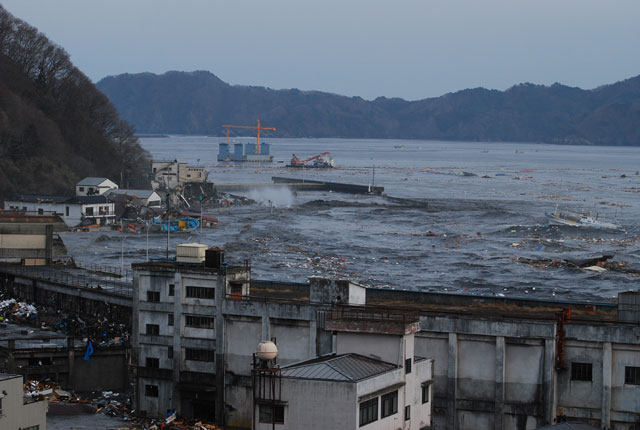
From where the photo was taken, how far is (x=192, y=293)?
2781 cm

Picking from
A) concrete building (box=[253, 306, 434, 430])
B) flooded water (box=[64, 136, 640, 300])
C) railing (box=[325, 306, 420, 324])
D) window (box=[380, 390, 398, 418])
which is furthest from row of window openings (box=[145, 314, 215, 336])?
flooded water (box=[64, 136, 640, 300])

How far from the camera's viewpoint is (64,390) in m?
30.2

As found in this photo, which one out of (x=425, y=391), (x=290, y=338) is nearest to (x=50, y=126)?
(x=290, y=338)

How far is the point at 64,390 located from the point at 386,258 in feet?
106

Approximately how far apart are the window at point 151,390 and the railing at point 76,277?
8.07 metres

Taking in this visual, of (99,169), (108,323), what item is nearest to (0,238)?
(108,323)

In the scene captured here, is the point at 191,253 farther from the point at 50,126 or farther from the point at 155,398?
the point at 50,126

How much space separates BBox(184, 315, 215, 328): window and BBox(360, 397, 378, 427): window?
11119 mm

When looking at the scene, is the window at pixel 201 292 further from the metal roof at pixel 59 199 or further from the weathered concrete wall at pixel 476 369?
the metal roof at pixel 59 199

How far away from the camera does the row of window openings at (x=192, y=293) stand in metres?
27.6

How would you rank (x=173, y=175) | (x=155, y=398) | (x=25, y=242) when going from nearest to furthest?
1. (x=155, y=398)
2. (x=25, y=242)
3. (x=173, y=175)

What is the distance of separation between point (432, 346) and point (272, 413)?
30.1 ft

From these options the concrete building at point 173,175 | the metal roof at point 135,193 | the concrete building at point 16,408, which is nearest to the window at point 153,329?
the concrete building at point 16,408

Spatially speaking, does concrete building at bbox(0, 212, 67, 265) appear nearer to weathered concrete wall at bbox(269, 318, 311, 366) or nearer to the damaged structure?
the damaged structure
